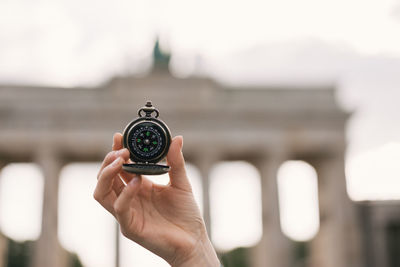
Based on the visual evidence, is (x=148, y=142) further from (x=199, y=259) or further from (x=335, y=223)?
(x=335, y=223)

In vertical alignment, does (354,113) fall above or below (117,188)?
above

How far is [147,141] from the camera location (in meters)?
6.03

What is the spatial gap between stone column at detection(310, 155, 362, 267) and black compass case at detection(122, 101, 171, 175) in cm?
5197

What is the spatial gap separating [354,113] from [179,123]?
1779 cm

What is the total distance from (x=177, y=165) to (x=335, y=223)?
2157 inches

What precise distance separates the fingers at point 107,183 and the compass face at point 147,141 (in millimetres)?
723

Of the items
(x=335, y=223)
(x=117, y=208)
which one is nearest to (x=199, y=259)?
(x=117, y=208)

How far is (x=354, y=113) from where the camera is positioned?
59.0 m

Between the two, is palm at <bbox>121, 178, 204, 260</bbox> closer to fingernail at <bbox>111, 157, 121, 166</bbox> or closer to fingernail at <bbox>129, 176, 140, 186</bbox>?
fingernail at <bbox>129, 176, 140, 186</bbox>

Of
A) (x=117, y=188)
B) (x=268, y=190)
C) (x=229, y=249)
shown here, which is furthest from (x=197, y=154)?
(x=229, y=249)

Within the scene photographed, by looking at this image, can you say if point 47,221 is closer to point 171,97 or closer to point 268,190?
point 171,97

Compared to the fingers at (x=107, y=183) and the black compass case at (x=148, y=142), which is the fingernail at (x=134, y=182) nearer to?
the fingers at (x=107, y=183)

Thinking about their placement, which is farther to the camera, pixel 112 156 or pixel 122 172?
pixel 122 172

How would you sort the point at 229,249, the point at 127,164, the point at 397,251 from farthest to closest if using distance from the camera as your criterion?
the point at 229,249, the point at 397,251, the point at 127,164
